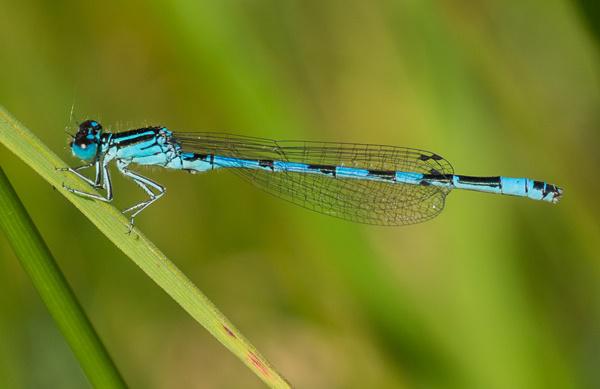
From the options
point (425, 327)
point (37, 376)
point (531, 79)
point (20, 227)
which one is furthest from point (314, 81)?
point (20, 227)

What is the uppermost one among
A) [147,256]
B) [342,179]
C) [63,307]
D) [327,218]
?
[342,179]

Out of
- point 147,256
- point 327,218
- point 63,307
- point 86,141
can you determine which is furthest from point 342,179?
point 63,307

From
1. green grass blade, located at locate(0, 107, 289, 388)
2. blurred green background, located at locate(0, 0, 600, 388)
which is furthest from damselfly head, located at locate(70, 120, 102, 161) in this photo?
green grass blade, located at locate(0, 107, 289, 388)

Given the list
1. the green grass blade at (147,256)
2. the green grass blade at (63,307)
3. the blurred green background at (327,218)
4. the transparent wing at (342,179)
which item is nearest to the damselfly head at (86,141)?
the blurred green background at (327,218)

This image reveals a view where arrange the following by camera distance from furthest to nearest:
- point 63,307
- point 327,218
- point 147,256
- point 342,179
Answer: point 342,179, point 327,218, point 147,256, point 63,307

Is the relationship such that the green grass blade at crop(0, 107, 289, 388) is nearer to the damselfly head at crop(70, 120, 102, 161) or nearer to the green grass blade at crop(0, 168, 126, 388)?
the green grass blade at crop(0, 168, 126, 388)

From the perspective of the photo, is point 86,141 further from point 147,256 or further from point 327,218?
point 147,256
